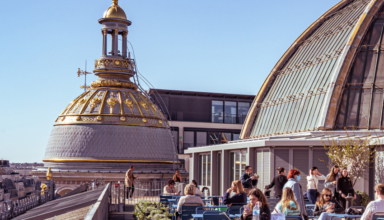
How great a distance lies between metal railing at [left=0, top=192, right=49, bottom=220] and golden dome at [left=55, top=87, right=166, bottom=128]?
2393 centimetres

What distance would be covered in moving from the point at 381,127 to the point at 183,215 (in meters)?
20.7

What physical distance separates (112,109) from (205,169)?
38579 millimetres

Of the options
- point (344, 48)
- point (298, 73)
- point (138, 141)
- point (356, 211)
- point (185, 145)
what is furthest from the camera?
point (185, 145)

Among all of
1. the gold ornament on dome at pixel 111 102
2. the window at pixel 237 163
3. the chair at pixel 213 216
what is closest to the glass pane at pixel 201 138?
the gold ornament on dome at pixel 111 102

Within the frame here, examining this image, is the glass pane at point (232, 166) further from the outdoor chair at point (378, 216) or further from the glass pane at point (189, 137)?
the glass pane at point (189, 137)

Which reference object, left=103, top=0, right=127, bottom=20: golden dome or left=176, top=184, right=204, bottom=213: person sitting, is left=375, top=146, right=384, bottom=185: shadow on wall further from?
left=103, top=0, right=127, bottom=20: golden dome

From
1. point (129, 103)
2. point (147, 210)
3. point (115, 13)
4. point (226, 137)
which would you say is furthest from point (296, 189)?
point (226, 137)

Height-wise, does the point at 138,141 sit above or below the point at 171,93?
below

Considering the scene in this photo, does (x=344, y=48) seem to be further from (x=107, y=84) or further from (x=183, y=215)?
(x=107, y=84)

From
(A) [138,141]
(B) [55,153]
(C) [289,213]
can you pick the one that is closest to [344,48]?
(C) [289,213]

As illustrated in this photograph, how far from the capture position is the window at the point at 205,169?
1455 inches

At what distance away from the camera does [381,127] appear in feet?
108

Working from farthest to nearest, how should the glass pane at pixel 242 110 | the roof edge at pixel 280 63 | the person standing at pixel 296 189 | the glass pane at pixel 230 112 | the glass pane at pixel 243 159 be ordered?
1. the glass pane at pixel 242 110
2. the glass pane at pixel 230 112
3. the roof edge at pixel 280 63
4. the glass pane at pixel 243 159
5. the person standing at pixel 296 189

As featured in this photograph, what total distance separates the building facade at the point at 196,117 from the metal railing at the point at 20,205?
31156 millimetres
